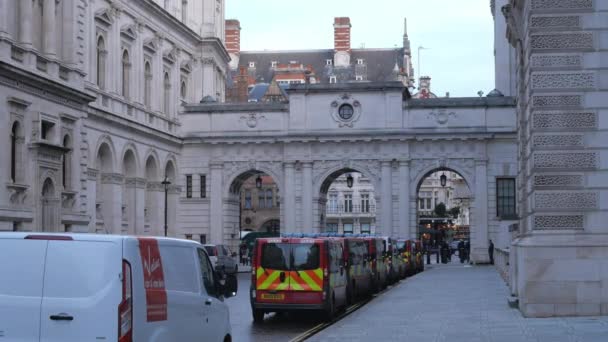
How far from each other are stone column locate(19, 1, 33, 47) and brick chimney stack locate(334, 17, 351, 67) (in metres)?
85.5

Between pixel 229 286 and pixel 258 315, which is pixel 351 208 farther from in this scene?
pixel 229 286

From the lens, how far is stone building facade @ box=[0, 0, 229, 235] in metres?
39.1

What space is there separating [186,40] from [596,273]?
46382 mm

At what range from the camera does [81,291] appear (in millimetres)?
11141

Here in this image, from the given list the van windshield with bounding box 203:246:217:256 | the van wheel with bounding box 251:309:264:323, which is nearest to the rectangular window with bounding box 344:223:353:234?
the van windshield with bounding box 203:246:217:256

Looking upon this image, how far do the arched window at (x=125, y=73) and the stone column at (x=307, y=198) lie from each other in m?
13.0

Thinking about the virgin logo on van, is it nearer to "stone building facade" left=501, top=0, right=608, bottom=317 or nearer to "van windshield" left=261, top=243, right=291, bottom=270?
"stone building facade" left=501, top=0, right=608, bottom=317

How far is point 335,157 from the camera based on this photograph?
211 ft

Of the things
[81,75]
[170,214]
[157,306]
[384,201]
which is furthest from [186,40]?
[157,306]

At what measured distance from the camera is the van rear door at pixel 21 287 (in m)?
11.1

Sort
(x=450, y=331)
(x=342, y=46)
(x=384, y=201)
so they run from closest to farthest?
(x=450, y=331) < (x=384, y=201) < (x=342, y=46)

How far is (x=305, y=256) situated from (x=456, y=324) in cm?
473

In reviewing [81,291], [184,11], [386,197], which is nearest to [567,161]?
[81,291]

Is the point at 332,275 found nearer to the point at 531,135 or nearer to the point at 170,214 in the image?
the point at 531,135
